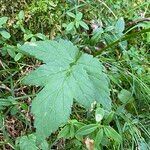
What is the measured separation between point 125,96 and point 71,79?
550 millimetres

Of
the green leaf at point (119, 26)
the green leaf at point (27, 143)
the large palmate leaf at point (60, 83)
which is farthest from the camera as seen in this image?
the green leaf at point (119, 26)

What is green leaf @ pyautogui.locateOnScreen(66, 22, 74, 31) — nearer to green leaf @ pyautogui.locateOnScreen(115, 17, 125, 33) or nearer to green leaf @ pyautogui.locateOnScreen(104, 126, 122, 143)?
green leaf @ pyautogui.locateOnScreen(115, 17, 125, 33)

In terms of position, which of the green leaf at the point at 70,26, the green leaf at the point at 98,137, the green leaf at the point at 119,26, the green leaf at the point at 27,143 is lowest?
the green leaf at the point at 27,143

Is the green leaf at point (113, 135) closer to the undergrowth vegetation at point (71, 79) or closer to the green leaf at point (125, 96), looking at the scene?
the undergrowth vegetation at point (71, 79)

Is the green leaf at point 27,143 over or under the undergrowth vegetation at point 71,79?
under

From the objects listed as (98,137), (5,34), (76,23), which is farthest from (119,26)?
(98,137)

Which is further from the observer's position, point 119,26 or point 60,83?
point 119,26

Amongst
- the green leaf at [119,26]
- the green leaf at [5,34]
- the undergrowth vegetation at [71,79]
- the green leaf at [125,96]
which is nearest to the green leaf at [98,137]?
the undergrowth vegetation at [71,79]

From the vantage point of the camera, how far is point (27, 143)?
1.38 metres

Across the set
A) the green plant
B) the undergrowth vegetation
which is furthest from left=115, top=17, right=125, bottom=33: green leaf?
the green plant

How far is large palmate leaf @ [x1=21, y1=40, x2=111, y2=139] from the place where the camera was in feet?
3.83

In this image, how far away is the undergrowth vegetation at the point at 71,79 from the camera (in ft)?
3.96

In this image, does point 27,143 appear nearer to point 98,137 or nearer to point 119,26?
point 98,137

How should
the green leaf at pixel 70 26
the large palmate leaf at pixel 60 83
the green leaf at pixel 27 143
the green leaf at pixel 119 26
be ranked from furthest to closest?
the green leaf at pixel 119 26, the green leaf at pixel 70 26, the green leaf at pixel 27 143, the large palmate leaf at pixel 60 83
